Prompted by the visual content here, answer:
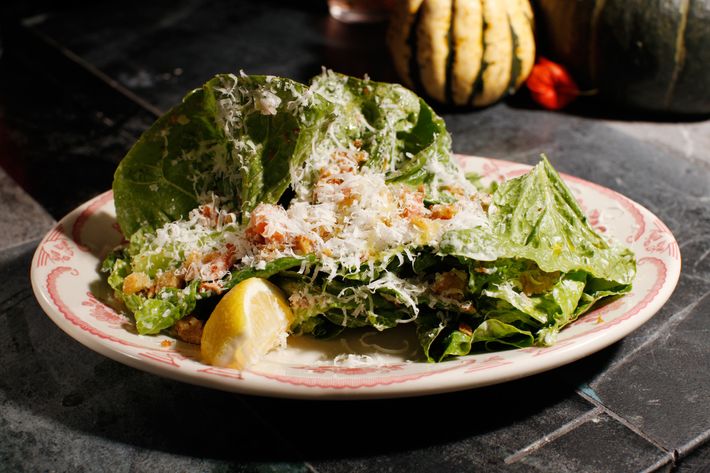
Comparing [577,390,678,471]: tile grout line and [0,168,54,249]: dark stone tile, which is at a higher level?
[577,390,678,471]: tile grout line

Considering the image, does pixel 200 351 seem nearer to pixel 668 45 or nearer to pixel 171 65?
pixel 668 45

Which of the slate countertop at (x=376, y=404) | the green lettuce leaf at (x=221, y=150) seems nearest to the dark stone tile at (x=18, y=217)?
the slate countertop at (x=376, y=404)

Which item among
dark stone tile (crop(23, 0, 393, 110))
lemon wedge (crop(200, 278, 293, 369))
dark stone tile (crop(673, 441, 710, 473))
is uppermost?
lemon wedge (crop(200, 278, 293, 369))

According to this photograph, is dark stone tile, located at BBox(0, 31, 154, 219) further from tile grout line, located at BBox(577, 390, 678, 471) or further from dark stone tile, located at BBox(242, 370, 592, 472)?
tile grout line, located at BBox(577, 390, 678, 471)

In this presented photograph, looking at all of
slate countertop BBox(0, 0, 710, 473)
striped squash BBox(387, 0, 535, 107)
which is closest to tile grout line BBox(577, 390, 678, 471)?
slate countertop BBox(0, 0, 710, 473)

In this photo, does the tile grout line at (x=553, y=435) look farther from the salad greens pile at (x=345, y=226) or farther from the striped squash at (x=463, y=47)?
the striped squash at (x=463, y=47)
